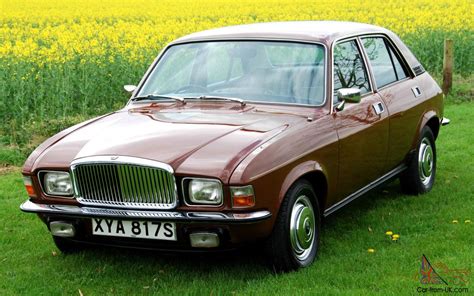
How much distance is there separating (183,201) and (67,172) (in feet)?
2.78

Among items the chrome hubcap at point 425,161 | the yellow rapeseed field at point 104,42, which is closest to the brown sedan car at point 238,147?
the chrome hubcap at point 425,161

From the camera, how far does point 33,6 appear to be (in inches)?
1193

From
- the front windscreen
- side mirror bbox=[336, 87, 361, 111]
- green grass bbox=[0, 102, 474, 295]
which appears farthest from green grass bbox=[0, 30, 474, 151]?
side mirror bbox=[336, 87, 361, 111]

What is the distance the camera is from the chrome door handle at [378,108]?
20.3 feet

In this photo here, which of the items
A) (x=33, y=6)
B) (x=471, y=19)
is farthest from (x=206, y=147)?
(x=33, y=6)

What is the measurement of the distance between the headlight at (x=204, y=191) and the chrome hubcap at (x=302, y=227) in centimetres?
65

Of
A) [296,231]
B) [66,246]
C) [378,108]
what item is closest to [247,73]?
[378,108]

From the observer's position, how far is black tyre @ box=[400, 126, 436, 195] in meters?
7.13

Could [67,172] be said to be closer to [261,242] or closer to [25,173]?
[25,173]

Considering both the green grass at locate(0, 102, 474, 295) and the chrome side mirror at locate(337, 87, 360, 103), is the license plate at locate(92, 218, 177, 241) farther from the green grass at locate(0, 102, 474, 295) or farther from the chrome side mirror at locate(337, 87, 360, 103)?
the chrome side mirror at locate(337, 87, 360, 103)

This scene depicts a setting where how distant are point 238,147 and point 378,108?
198 centimetres

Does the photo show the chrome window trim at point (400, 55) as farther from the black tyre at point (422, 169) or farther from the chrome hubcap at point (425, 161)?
the chrome hubcap at point (425, 161)

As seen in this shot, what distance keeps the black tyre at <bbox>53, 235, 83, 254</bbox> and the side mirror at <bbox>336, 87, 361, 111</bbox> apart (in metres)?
2.25

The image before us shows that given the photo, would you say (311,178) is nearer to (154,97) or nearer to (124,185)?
(124,185)
